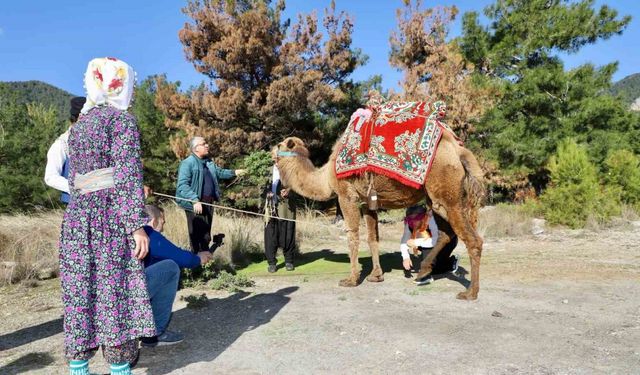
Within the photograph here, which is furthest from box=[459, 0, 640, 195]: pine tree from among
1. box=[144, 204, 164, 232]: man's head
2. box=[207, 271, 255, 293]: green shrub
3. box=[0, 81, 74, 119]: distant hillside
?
box=[0, 81, 74, 119]: distant hillside

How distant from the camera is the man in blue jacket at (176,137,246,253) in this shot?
21.5 feet

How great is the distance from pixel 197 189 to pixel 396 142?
2.74 meters

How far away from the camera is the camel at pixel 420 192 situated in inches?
233

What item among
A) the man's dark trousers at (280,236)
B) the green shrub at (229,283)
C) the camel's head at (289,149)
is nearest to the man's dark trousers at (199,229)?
the green shrub at (229,283)

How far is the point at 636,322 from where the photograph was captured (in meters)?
4.69

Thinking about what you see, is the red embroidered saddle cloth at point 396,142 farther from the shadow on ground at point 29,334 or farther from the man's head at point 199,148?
the shadow on ground at point 29,334

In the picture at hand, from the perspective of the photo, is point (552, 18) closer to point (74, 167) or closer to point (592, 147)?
point (592, 147)

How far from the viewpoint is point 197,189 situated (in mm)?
6672

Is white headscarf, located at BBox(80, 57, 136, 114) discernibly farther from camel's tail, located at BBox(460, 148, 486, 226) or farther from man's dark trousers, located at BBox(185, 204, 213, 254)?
camel's tail, located at BBox(460, 148, 486, 226)

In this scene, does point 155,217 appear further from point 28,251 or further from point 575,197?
point 575,197

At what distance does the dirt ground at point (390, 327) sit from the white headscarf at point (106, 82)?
6.72 feet

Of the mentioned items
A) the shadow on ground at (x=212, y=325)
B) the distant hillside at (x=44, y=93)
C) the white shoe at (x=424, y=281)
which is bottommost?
the shadow on ground at (x=212, y=325)

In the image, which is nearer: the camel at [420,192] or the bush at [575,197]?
the camel at [420,192]

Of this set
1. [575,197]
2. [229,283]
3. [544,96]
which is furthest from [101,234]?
[544,96]
